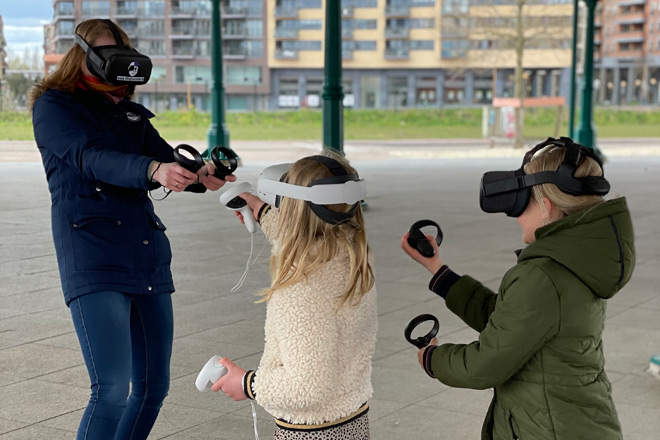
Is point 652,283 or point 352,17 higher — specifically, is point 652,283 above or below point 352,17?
below

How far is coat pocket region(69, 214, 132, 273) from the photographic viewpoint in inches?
129

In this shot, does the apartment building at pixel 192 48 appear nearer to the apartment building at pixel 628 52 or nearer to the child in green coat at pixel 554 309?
the child in green coat at pixel 554 309

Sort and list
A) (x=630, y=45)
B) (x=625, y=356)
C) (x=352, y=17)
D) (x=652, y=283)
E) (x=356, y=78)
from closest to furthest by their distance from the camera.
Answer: (x=625, y=356) < (x=652, y=283) < (x=352, y=17) < (x=356, y=78) < (x=630, y=45)

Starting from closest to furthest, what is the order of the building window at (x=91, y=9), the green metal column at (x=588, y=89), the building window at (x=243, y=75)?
1. the building window at (x=91, y=9)
2. the green metal column at (x=588, y=89)
3. the building window at (x=243, y=75)

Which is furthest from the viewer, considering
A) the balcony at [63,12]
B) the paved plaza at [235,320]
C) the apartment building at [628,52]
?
the apartment building at [628,52]

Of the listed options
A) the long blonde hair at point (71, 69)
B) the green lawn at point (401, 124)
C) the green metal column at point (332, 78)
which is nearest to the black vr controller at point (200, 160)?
the long blonde hair at point (71, 69)

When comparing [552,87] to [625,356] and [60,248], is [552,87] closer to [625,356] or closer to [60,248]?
[625,356]

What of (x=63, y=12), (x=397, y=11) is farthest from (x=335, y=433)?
(x=397, y=11)

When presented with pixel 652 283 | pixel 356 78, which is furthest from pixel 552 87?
pixel 652 283

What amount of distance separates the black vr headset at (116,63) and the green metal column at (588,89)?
679 inches

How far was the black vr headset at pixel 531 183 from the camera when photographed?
2.68 m

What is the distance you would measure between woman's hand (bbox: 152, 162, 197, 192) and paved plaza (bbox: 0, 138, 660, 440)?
13.1 inches

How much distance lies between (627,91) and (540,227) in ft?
121

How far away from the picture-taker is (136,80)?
134 inches
